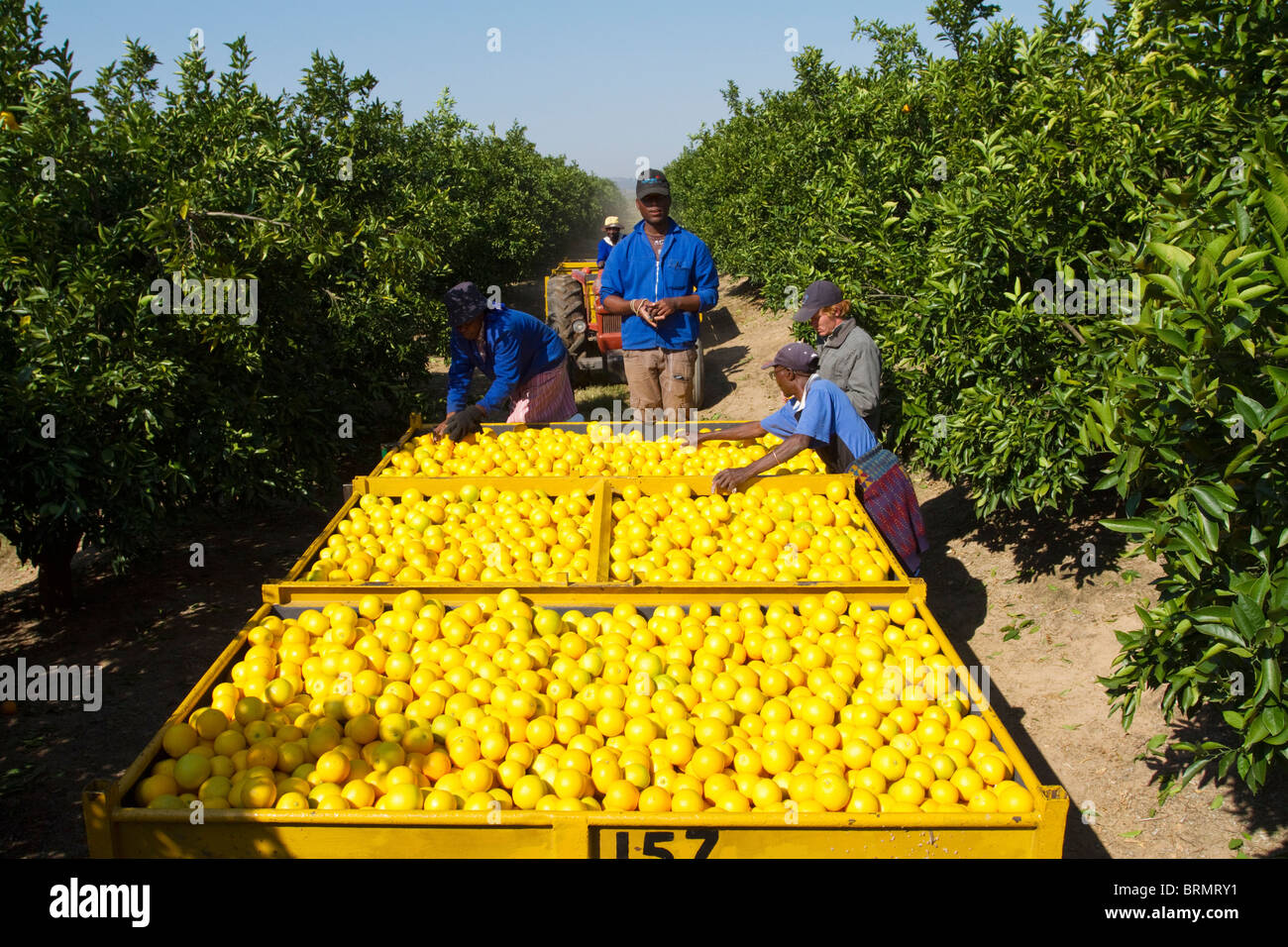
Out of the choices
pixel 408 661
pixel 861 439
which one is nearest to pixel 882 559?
pixel 861 439

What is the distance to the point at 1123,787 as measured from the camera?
184 inches

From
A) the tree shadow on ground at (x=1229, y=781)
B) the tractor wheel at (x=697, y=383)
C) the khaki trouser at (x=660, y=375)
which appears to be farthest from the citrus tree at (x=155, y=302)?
the tree shadow on ground at (x=1229, y=781)

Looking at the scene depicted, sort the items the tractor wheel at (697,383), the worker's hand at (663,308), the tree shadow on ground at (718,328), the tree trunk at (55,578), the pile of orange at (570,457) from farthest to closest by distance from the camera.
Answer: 1. the tree shadow on ground at (718,328)
2. the tractor wheel at (697,383)
3. the worker's hand at (663,308)
4. the tree trunk at (55,578)
5. the pile of orange at (570,457)

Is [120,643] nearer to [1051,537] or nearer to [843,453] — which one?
[843,453]

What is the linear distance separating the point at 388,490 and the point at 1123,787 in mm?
4816

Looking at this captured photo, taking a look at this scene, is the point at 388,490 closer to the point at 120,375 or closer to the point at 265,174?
the point at 120,375

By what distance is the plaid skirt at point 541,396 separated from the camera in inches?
287

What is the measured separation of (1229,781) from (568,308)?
11.6 m

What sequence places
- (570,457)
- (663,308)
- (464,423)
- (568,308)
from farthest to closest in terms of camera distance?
1. (568,308)
2. (663,308)
3. (464,423)
4. (570,457)

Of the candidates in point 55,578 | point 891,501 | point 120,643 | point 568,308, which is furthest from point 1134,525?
point 568,308

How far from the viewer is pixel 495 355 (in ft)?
22.7

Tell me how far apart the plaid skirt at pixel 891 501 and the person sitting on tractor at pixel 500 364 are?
→ 2.98 m

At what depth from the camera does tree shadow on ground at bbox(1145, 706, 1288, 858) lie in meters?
4.27

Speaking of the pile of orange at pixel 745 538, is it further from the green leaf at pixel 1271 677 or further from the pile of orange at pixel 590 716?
the green leaf at pixel 1271 677
